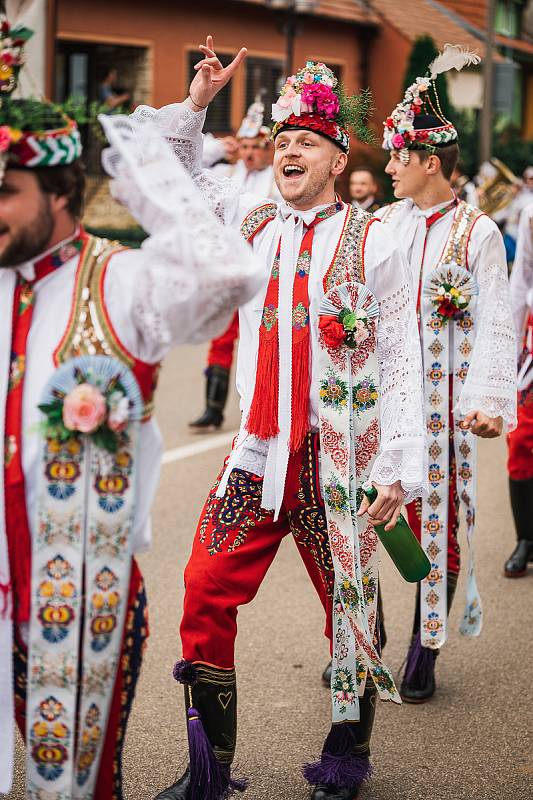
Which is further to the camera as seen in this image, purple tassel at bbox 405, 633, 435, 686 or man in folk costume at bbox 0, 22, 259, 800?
purple tassel at bbox 405, 633, 435, 686

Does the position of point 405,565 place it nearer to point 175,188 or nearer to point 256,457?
point 256,457

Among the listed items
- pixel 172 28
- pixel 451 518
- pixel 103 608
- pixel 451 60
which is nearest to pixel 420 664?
pixel 451 518

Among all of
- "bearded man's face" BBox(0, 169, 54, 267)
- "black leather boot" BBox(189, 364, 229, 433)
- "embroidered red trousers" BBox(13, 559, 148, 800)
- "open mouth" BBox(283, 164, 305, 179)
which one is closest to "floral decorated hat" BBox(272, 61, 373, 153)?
"open mouth" BBox(283, 164, 305, 179)

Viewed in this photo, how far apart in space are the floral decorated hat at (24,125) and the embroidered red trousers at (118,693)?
0.92 meters

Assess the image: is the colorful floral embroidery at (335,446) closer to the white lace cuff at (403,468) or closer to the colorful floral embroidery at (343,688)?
the white lace cuff at (403,468)

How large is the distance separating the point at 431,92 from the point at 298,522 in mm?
1966

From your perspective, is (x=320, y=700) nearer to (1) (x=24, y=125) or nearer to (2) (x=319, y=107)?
(2) (x=319, y=107)

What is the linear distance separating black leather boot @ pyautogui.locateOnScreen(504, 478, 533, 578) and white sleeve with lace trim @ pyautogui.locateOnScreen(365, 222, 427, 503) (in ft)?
8.28

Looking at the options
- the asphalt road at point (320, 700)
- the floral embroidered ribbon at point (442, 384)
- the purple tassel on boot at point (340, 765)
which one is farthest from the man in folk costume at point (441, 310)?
the purple tassel on boot at point (340, 765)

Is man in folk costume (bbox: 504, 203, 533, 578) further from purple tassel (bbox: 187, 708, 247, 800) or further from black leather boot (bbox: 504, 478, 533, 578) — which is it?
purple tassel (bbox: 187, 708, 247, 800)

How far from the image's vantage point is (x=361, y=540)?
12.2 ft

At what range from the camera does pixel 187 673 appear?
11.5ft

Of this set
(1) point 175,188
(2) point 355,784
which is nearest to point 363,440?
(2) point 355,784

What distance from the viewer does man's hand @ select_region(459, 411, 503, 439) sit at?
13.8 ft
